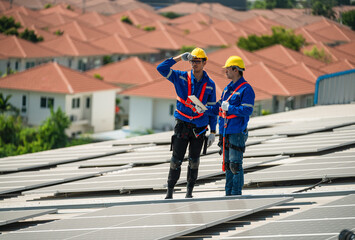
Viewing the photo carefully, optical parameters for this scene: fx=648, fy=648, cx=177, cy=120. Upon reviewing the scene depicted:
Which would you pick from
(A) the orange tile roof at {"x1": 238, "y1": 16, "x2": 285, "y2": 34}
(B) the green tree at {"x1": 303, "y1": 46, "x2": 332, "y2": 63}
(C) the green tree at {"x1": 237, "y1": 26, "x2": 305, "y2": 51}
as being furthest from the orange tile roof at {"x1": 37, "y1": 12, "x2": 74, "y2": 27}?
(B) the green tree at {"x1": 303, "y1": 46, "x2": 332, "y2": 63}

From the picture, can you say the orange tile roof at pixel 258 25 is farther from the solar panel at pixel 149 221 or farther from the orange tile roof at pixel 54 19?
the solar panel at pixel 149 221

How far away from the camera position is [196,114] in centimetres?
830

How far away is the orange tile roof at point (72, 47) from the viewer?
80.7 meters

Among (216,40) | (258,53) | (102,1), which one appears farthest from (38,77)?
(102,1)

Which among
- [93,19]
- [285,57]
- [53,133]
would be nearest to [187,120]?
[53,133]

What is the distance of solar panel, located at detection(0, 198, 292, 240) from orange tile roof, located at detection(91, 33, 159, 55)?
80.0m

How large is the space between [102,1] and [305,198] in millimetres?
151042

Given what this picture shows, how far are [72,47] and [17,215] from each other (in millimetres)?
76026

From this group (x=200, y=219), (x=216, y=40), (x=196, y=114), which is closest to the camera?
(x=200, y=219)

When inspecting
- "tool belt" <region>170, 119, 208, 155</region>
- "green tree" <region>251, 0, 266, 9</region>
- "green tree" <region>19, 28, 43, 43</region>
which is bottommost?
"tool belt" <region>170, 119, 208, 155</region>

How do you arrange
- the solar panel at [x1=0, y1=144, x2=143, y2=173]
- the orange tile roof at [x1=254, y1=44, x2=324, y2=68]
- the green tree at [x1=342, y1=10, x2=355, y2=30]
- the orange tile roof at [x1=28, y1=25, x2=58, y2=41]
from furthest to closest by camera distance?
the orange tile roof at [x1=28, y1=25, x2=58, y2=41] → the green tree at [x1=342, y1=10, x2=355, y2=30] → the orange tile roof at [x1=254, y1=44, x2=324, y2=68] → the solar panel at [x1=0, y1=144, x2=143, y2=173]

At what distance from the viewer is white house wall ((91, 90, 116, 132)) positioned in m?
58.1

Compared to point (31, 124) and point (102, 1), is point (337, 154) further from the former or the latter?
point (102, 1)

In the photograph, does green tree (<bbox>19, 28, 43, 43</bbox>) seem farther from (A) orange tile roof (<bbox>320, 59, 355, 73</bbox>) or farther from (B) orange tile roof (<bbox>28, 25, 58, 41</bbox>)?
(A) orange tile roof (<bbox>320, 59, 355, 73</bbox>)
